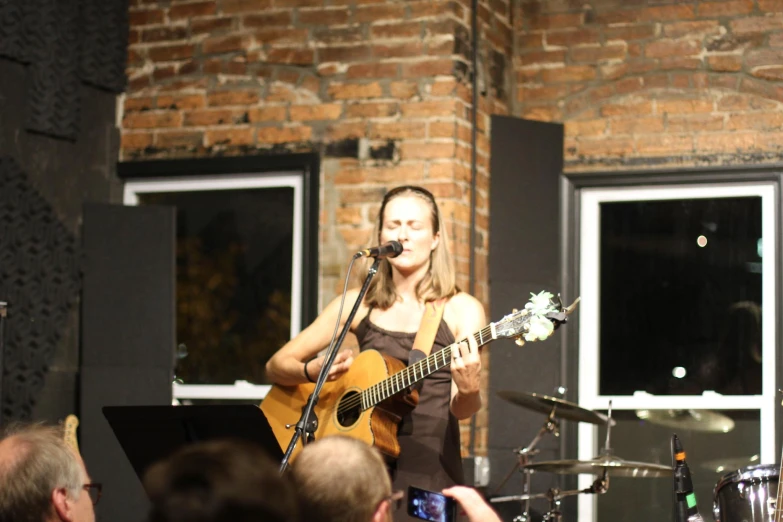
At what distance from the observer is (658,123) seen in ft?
18.3

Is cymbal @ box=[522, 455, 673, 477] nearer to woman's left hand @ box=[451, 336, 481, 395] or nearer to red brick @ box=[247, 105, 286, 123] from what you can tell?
woman's left hand @ box=[451, 336, 481, 395]

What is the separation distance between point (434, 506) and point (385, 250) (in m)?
1.82

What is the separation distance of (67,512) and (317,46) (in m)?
3.83

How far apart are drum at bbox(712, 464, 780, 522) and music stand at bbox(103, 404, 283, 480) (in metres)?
1.57

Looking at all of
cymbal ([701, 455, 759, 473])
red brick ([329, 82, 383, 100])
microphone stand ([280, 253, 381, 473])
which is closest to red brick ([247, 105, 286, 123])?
red brick ([329, 82, 383, 100])

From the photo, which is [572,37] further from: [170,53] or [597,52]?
[170,53]

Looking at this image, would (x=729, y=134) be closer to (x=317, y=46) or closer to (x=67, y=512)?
(x=317, y=46)

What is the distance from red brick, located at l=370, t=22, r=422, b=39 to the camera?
211 inches

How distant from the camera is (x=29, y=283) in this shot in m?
5.35

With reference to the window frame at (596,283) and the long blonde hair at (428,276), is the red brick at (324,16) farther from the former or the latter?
the long blonde hair at (428,276)

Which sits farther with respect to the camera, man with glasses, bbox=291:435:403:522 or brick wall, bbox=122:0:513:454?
brick wall, bbox=122:0:513:454

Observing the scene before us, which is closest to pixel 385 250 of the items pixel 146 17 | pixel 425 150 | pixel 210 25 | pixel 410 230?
pixel 410 230

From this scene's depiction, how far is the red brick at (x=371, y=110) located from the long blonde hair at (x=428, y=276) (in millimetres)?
1258

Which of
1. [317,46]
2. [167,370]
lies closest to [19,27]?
[317,46]
